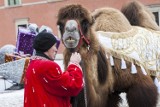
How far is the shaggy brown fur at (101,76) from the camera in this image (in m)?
3.18

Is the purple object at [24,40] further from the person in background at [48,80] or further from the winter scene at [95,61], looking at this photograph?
the person in background at [48,80]

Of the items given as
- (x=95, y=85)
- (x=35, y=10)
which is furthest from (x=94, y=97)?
(x=35, y=10)

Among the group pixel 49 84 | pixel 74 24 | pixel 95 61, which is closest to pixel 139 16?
pixel 95 61

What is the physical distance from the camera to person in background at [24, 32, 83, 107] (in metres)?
2.74

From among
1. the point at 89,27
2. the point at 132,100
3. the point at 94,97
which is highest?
the point at 89,27

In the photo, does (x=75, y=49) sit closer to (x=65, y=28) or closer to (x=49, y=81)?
(x=65, y=28)

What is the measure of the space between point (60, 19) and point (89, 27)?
24cm

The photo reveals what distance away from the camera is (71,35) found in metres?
3.09

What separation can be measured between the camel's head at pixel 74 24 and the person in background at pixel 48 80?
0.81 ft

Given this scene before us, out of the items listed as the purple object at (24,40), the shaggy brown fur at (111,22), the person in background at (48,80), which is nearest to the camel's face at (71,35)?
the person in background at (48,80)

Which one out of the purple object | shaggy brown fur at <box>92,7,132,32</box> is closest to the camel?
shaggy brown fur at <box>92,7,132,32</box>

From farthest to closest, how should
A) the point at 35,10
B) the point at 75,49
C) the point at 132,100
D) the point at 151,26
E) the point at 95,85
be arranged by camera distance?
the point at 35,10, the point at 151,26, the point at 132,100, the point at 95,85, the point at 75,49

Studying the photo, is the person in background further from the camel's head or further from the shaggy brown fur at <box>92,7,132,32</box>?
the shaggy brown fur at <box>92,7,132,32</box>

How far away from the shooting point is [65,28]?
313cm
